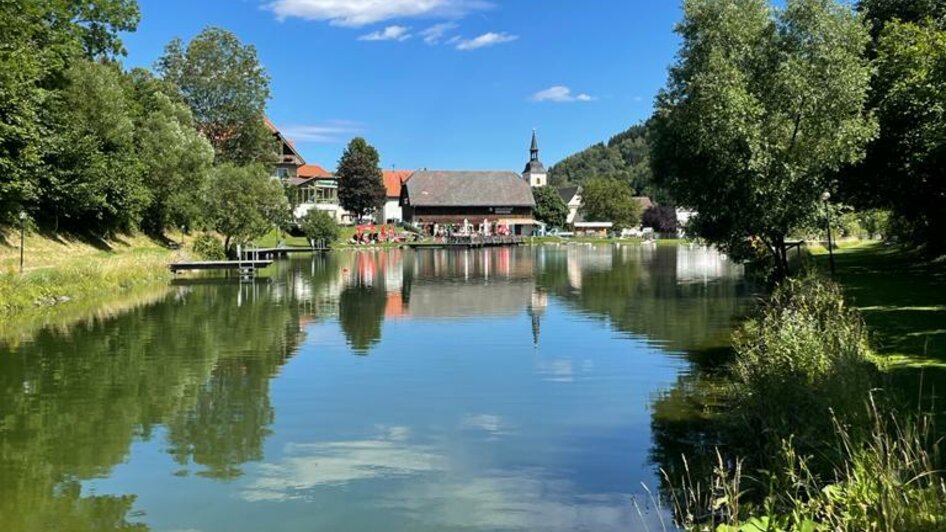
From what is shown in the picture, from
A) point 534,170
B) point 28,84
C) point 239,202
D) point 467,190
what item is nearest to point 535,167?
point 534,170

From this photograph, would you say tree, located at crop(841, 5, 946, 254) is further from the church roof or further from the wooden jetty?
the church roof

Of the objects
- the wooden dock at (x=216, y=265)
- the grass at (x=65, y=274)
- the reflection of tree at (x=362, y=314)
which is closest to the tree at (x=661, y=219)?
the wooden dock at (x=216, y=265)

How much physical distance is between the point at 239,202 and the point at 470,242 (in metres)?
45.6

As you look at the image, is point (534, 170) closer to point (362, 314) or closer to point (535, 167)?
point (535, 167)

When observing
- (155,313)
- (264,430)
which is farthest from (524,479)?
(155,313)

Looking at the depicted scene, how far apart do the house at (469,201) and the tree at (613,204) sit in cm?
2484

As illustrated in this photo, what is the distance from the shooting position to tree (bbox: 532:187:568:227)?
400ft

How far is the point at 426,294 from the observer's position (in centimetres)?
3375

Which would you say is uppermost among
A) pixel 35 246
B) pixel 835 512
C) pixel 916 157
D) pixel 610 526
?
pixel 916 157

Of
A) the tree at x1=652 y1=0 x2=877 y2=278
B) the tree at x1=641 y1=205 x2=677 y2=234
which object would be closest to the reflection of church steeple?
the tree at x1=652 y1=0 x2=877 y2=278

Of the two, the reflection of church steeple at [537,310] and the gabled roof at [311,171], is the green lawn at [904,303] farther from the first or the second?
the gabled roof at [311,171]

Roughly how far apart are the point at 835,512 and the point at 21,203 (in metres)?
38.0

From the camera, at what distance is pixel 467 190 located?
11094 centimetres

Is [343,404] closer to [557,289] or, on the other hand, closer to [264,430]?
[264,430]
